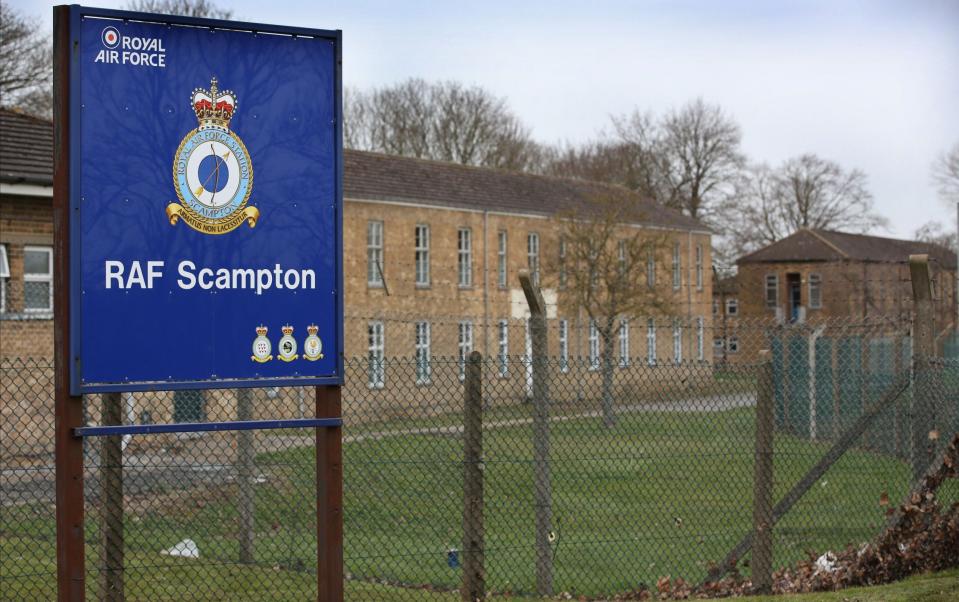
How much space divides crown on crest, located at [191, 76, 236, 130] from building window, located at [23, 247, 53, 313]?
16205 millimetres

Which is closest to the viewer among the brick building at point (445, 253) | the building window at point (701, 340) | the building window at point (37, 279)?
the building window at point (701, 340)

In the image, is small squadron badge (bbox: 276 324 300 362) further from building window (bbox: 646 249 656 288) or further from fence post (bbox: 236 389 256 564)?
building window (bbox: 646 249 656 288)

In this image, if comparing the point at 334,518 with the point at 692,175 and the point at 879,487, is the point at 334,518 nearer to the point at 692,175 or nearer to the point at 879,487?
the point at 879,487

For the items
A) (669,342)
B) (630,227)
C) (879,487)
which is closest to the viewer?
(879,487)

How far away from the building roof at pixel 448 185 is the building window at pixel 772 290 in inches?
684

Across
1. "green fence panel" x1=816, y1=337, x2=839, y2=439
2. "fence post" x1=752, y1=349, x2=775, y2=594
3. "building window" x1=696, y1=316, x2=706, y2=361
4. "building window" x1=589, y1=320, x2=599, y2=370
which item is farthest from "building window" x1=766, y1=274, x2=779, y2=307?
"fence post" x1=752, y1=349, x2=775, y2=594

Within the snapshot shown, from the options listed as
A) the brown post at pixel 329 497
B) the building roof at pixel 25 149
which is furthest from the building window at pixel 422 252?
the brown post at pixel 329 497

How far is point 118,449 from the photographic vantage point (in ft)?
23.2

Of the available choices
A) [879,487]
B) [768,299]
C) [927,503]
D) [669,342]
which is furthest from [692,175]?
[927,503]

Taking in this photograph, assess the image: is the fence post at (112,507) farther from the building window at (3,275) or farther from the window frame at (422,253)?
the window frame at (422,253)

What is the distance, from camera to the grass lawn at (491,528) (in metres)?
9.38

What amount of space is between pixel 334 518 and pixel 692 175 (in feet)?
230

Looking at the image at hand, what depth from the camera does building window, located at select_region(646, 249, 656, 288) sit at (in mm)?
31969

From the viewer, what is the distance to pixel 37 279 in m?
21.5
